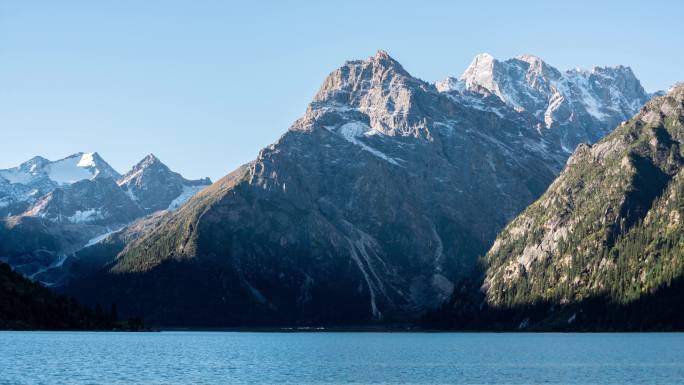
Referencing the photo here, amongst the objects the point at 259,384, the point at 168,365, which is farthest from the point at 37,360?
the point at 259,384

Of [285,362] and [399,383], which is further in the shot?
[285,362]

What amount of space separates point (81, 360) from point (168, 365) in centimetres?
1655

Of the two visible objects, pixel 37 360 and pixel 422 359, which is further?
pixel 422 359

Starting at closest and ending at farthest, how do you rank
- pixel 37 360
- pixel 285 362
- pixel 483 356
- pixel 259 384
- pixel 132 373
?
1. pixel 259 384
2. pixel 132 373
3. pixel 37 360
4. pixel 285 362
5. pixel 483 356

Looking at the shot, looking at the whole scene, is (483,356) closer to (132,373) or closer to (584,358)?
(584,358)

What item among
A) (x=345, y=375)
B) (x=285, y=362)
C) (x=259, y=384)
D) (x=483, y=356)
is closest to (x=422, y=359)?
(x=483, y=356)

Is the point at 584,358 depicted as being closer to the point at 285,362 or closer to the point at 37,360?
the point at 285,362

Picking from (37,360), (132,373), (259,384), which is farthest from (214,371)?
(37,360)

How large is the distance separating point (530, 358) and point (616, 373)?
117 ft

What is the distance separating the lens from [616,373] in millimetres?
148125

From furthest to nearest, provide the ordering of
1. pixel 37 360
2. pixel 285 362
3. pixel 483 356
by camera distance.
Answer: pixel 483 356, pixel 285 362, pixel 37 360

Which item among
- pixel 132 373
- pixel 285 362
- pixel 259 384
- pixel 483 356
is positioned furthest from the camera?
pixel 483 356

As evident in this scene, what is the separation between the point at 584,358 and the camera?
180 m

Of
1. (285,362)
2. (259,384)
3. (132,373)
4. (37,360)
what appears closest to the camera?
(259,384)
